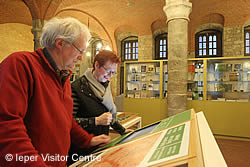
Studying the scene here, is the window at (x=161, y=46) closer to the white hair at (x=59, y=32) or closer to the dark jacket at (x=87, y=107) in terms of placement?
the dark jacket at (x=87, y=107)

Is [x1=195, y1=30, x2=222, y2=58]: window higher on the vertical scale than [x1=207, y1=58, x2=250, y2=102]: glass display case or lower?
higher

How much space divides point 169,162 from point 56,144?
2.41ft

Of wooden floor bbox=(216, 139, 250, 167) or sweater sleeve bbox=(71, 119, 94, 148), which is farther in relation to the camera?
wooden floor bbox=(216, 139, 250, 167)

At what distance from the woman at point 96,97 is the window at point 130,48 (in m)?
11.0

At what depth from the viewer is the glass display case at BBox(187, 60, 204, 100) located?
625cm

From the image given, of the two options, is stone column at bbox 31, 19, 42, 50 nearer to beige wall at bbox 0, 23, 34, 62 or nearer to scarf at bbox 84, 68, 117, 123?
beige wall at bbox 0, 23, 34, 62

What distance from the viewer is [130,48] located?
42.5ft

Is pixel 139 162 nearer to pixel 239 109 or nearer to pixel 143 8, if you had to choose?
pixel 239 109

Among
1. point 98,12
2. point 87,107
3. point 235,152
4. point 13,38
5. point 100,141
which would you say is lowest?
point 235,152

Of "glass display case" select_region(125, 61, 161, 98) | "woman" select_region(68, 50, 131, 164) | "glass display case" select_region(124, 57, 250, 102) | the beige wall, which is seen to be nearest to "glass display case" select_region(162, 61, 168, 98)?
"glass display case" select_region(124, 57, 250, 102)

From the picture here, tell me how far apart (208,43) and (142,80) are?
21.2 ft

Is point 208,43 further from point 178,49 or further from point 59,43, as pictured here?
point 59,43

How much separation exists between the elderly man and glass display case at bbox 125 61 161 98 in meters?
5.95

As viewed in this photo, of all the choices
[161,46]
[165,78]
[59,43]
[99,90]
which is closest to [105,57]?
[99,90]
